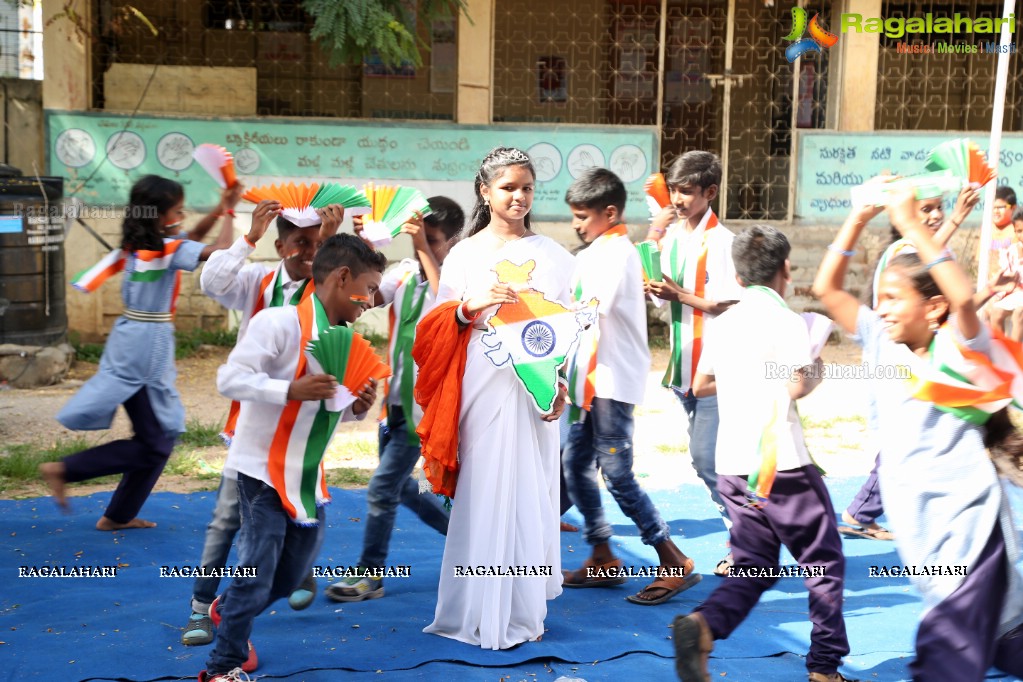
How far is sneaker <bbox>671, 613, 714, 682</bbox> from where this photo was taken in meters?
3.27

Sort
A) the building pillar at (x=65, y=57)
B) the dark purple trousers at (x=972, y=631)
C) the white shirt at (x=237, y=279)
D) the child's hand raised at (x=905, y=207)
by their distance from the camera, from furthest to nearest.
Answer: the building pillar at (x=65, y=57)
the white shirt at (x=237, y=279)
the child's hand raised at (x=905, y=207)
the dark purple trousers at (x=972, y=631)

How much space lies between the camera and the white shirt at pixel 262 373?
340 cm

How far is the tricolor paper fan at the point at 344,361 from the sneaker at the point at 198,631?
1094mm

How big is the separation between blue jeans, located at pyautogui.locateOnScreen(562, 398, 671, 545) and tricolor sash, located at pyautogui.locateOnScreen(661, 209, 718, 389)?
56cm

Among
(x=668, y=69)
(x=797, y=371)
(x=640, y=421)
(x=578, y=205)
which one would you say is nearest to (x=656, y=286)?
(x=578, y=205)

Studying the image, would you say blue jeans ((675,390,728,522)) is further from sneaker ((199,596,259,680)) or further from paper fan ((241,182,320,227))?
sneaker ((199,596,259,680))

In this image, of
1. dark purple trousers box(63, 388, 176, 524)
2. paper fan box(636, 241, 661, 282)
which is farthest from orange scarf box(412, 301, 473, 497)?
dark purple trousers box(63, 388, 176, 524)

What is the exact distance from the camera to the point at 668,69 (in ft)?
44.5

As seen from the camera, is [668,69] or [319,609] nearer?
[319,609]

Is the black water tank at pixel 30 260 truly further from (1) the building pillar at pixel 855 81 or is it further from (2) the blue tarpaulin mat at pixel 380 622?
(1) the building pillar at pixel 855 81

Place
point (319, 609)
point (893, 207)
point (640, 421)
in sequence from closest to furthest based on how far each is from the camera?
1. point (893, 207)
2. point (319, 609)
3. point (640, 421)

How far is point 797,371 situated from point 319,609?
6.99ft

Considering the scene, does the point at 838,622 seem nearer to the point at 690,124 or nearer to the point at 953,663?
the point at 953,663

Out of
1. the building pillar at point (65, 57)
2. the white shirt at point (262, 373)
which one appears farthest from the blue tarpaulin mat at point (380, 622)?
the building pillar at point (65, 57)
